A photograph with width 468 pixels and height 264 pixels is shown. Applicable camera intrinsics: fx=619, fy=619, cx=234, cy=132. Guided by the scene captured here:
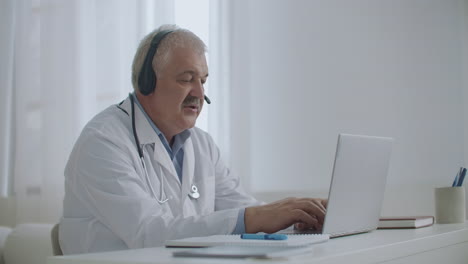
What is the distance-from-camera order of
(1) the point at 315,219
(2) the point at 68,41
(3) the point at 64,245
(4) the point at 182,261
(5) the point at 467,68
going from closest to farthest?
(4) the point at 182,261
(1) the point at 315,219
(3) the point at 64,245
(5) the point at 467,68
(2) the point at 68,41

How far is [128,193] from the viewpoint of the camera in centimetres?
152

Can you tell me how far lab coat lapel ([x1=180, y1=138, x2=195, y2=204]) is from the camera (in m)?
1.84

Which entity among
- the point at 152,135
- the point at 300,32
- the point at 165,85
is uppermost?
the point at 300,32

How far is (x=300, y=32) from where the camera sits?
2906mm

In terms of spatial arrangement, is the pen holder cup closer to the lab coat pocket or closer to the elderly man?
the elderly man

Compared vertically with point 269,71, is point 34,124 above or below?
below

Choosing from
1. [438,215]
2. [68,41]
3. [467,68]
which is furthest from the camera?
[68,41]

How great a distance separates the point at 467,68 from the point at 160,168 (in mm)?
1367

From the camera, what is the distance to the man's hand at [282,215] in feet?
4.44

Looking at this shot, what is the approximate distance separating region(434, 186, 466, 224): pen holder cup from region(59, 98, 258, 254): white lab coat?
0.62 metres

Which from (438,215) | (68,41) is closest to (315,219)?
(438,215)

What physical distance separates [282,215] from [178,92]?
2.22 ft

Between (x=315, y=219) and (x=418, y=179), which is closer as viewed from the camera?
(x=315, y=219)

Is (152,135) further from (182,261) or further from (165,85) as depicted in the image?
(182,261)
